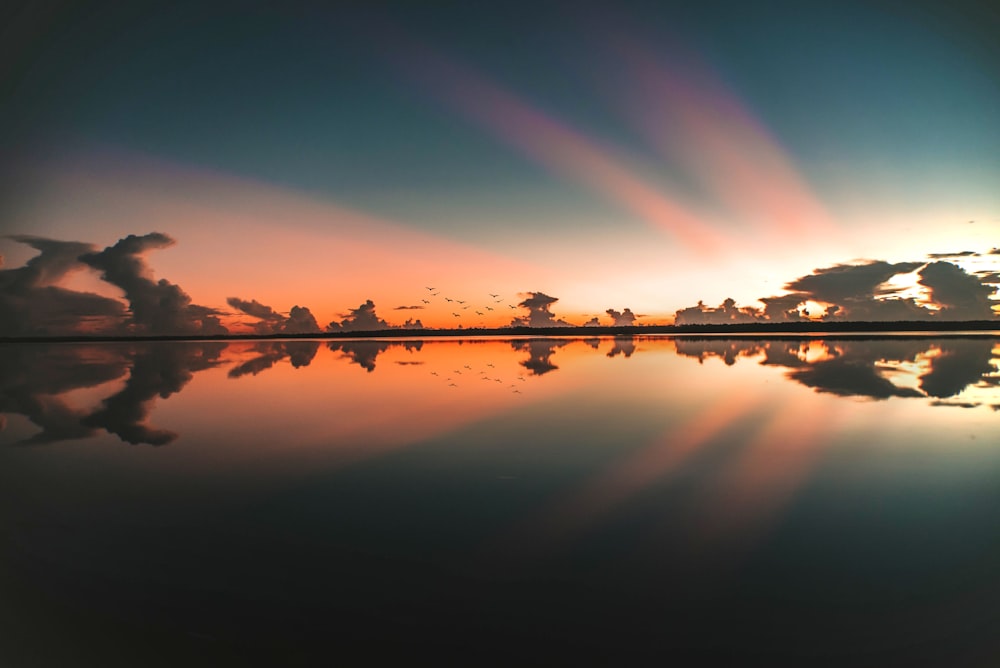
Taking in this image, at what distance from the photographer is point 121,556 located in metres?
10.1

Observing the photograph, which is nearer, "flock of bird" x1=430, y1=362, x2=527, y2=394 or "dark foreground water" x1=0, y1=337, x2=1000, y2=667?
"dark foreground water" x1=0, y1=337, x2=1000, y2=667

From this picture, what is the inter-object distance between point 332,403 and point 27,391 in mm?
23939

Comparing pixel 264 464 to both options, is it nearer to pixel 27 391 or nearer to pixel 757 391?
pixel 757 391

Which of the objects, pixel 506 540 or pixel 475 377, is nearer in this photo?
pixel 506 540

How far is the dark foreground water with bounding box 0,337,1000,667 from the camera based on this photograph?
741 cm

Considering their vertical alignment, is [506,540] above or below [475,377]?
below

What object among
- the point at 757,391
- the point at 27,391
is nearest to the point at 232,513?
the point at 757,391

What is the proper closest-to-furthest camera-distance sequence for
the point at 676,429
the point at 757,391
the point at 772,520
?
1. the point at 772,520
2. the point at 676,429
3. the point at 757,391

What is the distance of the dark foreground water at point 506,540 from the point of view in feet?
24.3

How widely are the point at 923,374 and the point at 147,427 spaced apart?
47645mm

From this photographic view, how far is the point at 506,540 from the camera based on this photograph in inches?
417

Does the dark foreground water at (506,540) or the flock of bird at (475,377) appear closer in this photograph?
the dark foreground water at (506,540)

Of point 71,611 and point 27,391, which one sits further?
point 27,391

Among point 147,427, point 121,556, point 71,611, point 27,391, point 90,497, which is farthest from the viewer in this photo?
point 27,391
